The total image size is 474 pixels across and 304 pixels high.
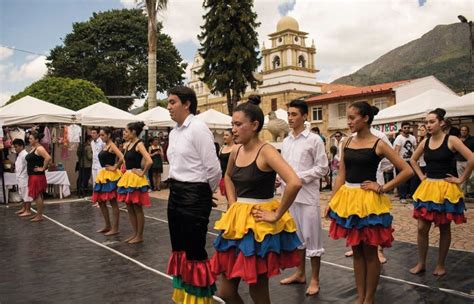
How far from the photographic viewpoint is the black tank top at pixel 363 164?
4.23m

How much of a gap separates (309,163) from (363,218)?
1112 mm

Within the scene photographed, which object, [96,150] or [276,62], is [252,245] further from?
[276,62]

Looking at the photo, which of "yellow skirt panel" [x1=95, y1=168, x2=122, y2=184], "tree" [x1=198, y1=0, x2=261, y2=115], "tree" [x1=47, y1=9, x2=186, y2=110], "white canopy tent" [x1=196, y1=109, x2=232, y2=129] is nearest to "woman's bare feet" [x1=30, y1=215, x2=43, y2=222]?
"yellow skirt panel" [x1=95, y1=168, x2=122, y2=184]

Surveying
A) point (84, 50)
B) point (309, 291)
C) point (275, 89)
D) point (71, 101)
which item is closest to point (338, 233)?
point (309, 291)

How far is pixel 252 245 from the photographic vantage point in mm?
3092

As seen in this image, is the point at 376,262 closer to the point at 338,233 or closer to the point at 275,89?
the point at 338,233

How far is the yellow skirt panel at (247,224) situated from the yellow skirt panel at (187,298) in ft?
2.75

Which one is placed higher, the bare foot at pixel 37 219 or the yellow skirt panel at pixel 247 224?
the yellow skirt panel at pixel 247 224

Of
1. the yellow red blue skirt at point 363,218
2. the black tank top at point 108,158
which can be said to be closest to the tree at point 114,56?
the black tank top at point 108,158

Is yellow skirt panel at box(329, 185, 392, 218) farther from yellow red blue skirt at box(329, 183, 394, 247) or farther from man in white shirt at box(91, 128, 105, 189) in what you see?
man in white shirt at box(91, 128, 105, 189)

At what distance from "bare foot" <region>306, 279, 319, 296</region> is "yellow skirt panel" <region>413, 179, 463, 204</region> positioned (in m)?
1.69

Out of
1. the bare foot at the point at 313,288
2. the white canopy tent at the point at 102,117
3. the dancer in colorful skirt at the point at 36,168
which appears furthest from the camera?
the white canopy tent at the point at 102,117

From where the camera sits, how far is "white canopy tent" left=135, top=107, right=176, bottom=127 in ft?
55.0

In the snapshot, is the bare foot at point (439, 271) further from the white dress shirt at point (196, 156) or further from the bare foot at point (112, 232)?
the bare foot at point (112, 232)
